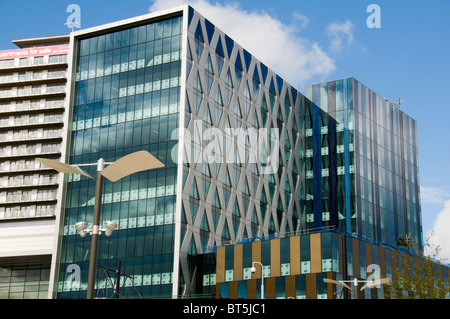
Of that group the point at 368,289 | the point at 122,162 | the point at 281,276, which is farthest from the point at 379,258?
the point at 122,162

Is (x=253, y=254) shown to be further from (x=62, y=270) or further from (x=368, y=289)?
(x=62, y=270)

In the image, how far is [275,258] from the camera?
64625mm

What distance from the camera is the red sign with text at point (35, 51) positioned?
104300mm

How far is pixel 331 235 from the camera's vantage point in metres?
61.4

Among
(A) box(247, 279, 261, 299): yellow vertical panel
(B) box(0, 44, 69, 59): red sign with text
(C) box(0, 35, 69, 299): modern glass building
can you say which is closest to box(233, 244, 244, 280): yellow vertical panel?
(A) box(247, 279, 261, 299): yellow vertical panel

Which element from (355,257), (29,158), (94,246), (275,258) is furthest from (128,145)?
(94,246)

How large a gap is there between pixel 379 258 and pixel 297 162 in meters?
24.1

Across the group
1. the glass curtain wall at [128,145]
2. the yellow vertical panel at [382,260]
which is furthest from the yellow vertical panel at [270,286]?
the yellow vertical panel at [382,260]

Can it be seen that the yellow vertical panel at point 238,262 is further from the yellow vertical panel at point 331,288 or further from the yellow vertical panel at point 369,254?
Answer: the yellow vertical panel at point 369,254

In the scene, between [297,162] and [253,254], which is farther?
[297,162]

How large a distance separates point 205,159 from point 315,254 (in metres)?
16.7
